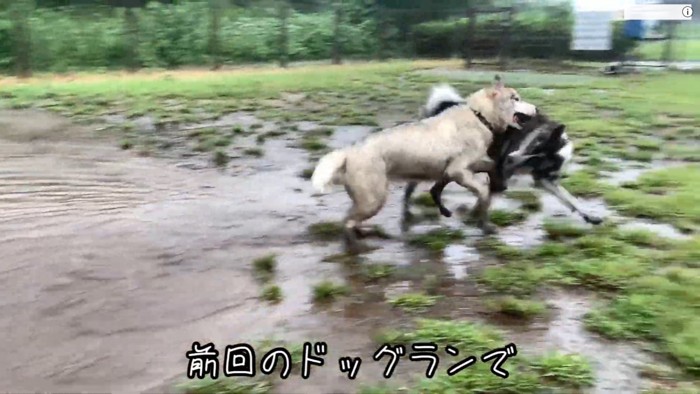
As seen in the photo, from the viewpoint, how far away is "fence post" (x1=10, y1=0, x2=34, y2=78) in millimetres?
15367

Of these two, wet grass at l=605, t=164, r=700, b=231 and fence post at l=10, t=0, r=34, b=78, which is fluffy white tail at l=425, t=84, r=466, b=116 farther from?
fence post at l=10, t=0, r=34, b=78

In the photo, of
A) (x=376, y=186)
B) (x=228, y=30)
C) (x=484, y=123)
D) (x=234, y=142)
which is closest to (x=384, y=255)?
(x=376, y=186)

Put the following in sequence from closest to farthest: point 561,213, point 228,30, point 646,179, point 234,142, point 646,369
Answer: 1. point 646,369
2. point 561,213
3. point 646,179
4. point 234,142
5. point 228,30

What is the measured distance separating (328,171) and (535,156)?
144 cm

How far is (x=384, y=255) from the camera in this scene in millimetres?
4629

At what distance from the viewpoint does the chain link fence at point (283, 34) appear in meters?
16.4

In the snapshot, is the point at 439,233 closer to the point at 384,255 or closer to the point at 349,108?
the point at 384,255

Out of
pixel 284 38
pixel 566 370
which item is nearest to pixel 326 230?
pixel 566 370

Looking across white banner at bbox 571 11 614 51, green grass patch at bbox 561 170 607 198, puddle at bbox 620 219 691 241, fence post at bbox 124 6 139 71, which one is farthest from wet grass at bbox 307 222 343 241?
fence post at bbox 124 6 139 71

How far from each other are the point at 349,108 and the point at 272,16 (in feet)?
30.8

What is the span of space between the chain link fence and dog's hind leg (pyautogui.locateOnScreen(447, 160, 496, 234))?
12628 mm

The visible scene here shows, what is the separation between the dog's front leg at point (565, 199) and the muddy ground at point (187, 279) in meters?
0.20

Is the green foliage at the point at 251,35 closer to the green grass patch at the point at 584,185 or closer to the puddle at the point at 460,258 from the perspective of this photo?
the green grass patch at the point at 584,185

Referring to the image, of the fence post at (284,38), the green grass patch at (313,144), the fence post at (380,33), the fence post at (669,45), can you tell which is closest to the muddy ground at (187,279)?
the green grass patch at (313,144)
